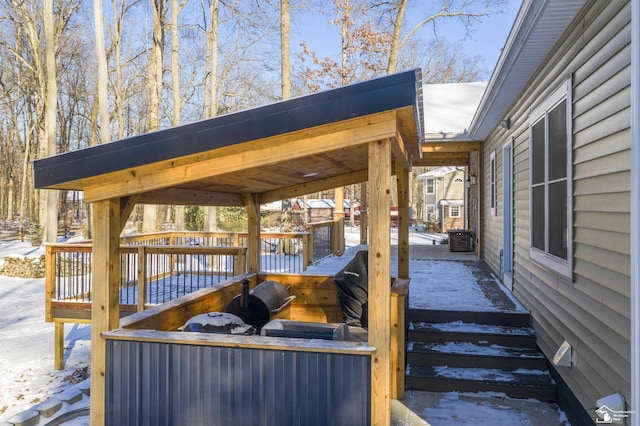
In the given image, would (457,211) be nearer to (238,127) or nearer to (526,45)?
(526,45)

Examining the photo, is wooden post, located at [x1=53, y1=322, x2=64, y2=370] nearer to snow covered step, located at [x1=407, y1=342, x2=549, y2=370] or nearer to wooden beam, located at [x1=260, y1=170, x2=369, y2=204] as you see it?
wooden beam, located at [x1=260, y1=170, x2=369, y2=204]

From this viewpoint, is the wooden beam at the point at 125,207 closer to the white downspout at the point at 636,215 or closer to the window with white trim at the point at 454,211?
the white downspout at the point at 636,215

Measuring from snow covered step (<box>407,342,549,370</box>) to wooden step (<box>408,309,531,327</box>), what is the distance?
1.24ft

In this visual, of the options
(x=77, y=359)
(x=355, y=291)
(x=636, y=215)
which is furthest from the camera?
(x=77, y=359)

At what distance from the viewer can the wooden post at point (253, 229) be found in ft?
17.7

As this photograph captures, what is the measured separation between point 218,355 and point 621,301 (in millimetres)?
2439

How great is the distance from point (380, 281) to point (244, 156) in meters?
1.17

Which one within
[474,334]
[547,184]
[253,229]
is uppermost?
[547,184]

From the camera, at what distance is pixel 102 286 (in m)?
3.08

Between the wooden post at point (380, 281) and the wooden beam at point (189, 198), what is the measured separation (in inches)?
71.3

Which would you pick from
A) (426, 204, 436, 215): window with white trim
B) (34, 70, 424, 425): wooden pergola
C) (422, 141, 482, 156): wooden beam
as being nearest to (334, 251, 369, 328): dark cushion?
(34, 70, 424, 425): wooden pergola

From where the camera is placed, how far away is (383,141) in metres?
2.84

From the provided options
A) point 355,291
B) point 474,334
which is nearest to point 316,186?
point 355,291

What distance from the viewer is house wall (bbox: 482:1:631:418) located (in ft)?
8.68
